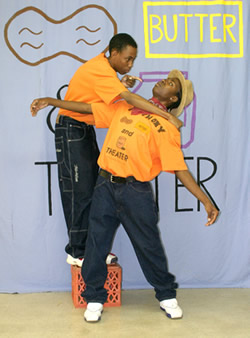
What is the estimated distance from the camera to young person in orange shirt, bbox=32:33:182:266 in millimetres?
2500

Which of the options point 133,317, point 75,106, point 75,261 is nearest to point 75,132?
point 75,106

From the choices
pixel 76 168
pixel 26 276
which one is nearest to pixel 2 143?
pixel 76 168

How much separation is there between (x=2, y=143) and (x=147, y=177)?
1.14 meters

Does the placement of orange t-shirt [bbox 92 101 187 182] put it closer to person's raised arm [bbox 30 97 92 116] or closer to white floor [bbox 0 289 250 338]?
person's raised arm [bbox 30 97 92 116]

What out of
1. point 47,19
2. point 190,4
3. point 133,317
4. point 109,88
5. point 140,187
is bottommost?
point 133,317

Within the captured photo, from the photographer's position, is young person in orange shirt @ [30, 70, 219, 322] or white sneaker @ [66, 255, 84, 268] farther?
white sneaker @ [66, 255, 84, 268]

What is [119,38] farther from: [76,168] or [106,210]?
[106,210]

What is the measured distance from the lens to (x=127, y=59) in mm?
2498

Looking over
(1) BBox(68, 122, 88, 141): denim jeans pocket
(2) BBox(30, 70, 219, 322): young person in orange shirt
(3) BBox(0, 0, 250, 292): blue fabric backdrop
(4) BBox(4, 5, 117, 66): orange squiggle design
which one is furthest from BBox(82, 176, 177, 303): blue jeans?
(4) BBox(4, 5, 117, 66): orange squiggle design

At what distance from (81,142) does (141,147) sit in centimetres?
46

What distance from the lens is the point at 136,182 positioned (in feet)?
7.83

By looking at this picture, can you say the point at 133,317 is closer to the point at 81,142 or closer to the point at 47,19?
the point at 81,142

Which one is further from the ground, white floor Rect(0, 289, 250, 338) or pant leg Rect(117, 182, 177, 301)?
pant leg Rect(117, 182, 177, 301)

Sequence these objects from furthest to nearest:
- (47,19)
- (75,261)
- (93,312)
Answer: (47,19) < (75,261) < (93,312)
